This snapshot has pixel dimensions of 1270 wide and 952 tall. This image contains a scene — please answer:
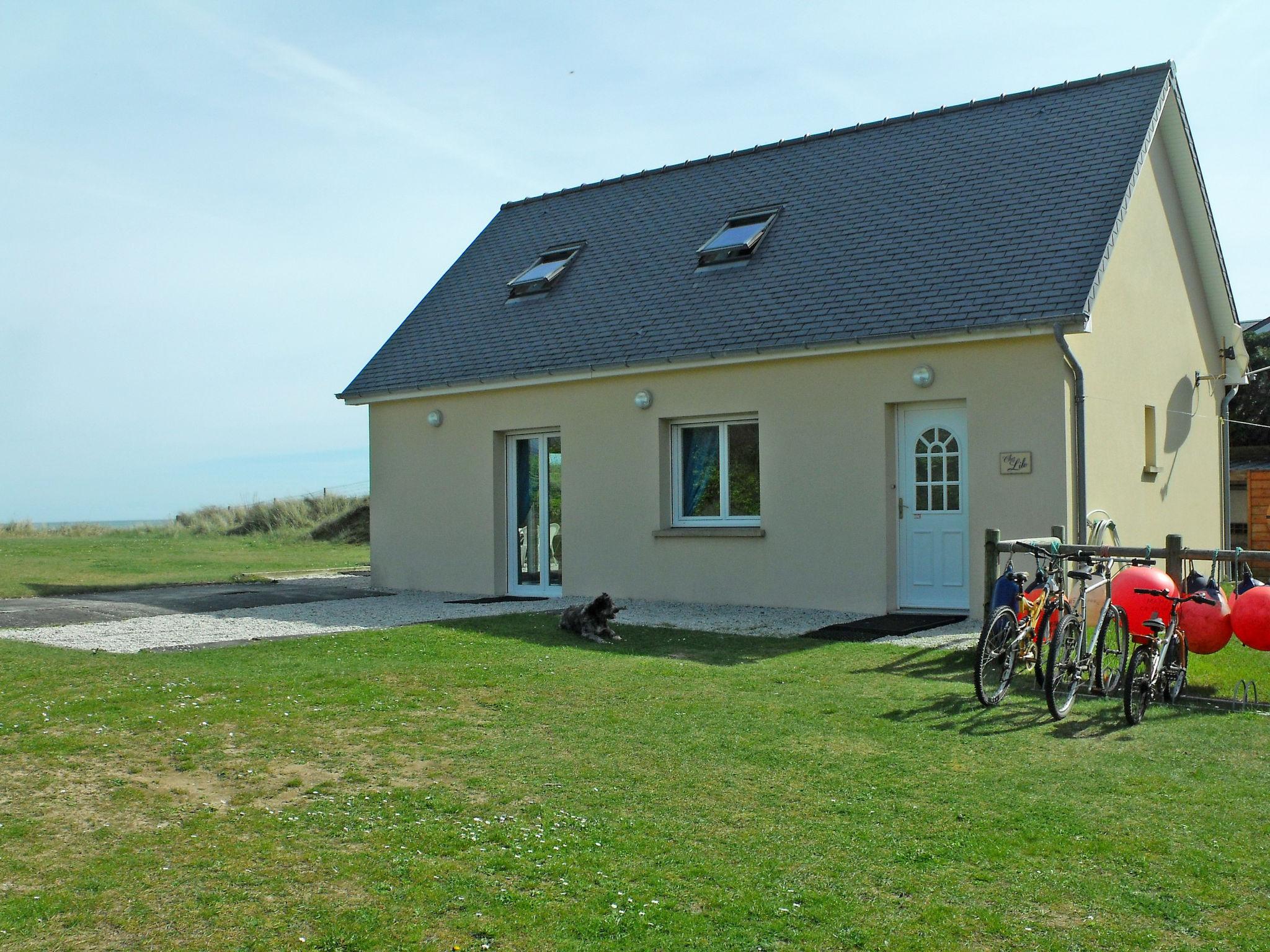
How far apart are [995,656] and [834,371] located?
604 centimetres

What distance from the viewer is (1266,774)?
5.98 m

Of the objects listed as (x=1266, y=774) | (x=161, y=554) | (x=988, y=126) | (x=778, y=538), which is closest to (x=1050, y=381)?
(x=778, y=538)

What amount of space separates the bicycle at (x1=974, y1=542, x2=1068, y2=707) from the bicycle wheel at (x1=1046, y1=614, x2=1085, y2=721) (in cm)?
18

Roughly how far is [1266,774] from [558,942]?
417 centimetres

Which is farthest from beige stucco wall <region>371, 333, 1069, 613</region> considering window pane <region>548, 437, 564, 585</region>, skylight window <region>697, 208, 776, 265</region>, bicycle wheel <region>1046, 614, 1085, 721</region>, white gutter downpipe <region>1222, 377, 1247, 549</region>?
white gutter downpipe <region>1222, 377, 1247, 549</region>

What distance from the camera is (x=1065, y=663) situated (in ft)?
24.8

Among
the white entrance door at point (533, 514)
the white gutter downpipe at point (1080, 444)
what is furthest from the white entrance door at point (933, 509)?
the white entrance door at point (533, 514)

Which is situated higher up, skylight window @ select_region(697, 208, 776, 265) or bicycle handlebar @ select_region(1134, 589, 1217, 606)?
skylight window @ select_region(697, 208, 776, 265)

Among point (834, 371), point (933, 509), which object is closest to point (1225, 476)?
point (933, 509)

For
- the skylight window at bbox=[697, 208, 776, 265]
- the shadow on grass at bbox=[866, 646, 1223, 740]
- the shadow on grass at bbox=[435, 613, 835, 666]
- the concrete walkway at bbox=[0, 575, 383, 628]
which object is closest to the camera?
the shadow on grass at bbox=[866, 646, 1223, 740]

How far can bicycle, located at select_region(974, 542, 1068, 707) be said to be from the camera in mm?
7465

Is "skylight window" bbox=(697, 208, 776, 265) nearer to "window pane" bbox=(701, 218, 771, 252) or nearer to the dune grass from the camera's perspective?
"window pane" bbox=(701, 218, 771, 252)

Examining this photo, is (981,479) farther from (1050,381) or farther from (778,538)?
(778,538)

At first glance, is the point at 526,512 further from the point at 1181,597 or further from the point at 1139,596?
the point at 1181,597
